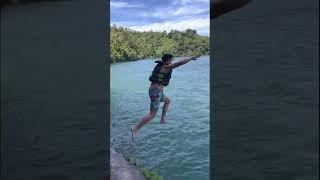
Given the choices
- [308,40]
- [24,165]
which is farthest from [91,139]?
[308,40]

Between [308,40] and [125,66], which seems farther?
[125,66]

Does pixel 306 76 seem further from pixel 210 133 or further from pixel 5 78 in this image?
pixel 5 78

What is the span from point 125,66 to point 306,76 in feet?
5.47

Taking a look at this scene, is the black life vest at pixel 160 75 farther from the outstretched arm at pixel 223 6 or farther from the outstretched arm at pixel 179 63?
the outstretched arm at pixel 223 6

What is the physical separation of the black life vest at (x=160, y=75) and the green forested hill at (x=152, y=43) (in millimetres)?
123

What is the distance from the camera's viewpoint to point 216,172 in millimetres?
5852

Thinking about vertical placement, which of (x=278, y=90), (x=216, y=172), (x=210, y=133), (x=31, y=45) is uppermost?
(x=31, y=45)

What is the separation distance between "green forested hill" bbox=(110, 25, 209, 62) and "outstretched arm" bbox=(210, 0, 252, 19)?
0.25 metres

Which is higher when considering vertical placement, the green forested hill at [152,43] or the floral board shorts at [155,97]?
the green forested hill at [152,43]

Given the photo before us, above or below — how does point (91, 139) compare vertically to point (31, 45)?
below

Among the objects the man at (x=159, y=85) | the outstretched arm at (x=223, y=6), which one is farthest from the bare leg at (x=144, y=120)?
the outstretched arm at (x=223, y=6)

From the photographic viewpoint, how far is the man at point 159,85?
598cm

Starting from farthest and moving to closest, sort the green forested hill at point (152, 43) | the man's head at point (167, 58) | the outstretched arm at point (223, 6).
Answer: the man's head at point (167, 58) → the green forested hill at point (152, 43) → the outstretched arm at point (223, 6)

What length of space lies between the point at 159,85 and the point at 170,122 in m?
0.37
